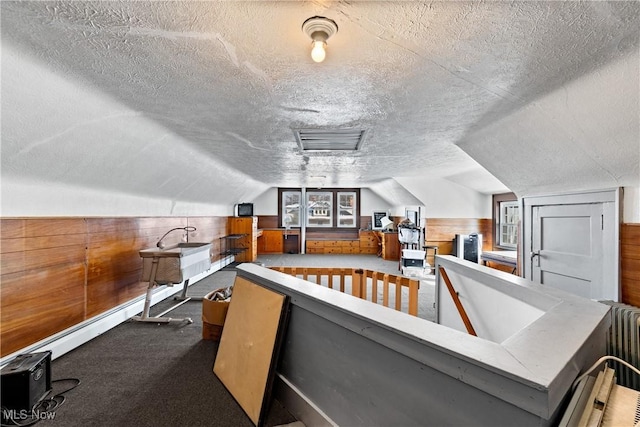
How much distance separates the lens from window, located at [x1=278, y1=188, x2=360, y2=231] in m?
9.38

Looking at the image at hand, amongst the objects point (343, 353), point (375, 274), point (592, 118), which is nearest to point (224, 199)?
point (375, 274)

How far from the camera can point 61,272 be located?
254cm

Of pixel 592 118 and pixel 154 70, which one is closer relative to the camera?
pixel 154 70

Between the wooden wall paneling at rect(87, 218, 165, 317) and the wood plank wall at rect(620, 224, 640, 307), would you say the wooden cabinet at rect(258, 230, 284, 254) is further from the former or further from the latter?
the wood plank wall at rect(620, 224, 640, 307)

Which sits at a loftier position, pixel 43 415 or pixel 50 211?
pixel 50 211

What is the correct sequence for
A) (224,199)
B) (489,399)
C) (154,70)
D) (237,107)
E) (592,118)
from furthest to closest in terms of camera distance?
(224,199) < (237,107) < (592,118) < (154,70) < (489,399)

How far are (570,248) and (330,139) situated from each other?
259 cm

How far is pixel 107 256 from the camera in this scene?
314 centimetres

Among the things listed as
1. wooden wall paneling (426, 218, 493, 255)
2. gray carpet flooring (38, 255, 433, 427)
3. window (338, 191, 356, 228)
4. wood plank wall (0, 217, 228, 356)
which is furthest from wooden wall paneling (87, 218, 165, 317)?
window (338, 191, 356, 228)

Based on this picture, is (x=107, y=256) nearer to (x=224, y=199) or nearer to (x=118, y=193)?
(x=118, y=193)

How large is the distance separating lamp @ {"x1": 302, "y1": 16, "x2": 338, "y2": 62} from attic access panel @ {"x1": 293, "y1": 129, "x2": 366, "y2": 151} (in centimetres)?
146

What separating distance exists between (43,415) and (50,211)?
65.0 inches

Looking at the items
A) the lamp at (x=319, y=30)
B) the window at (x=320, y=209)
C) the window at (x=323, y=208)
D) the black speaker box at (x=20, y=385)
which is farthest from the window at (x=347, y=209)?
the lamp at (x=319, y=30)

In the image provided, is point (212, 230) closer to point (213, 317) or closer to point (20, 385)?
point (213, 317)
